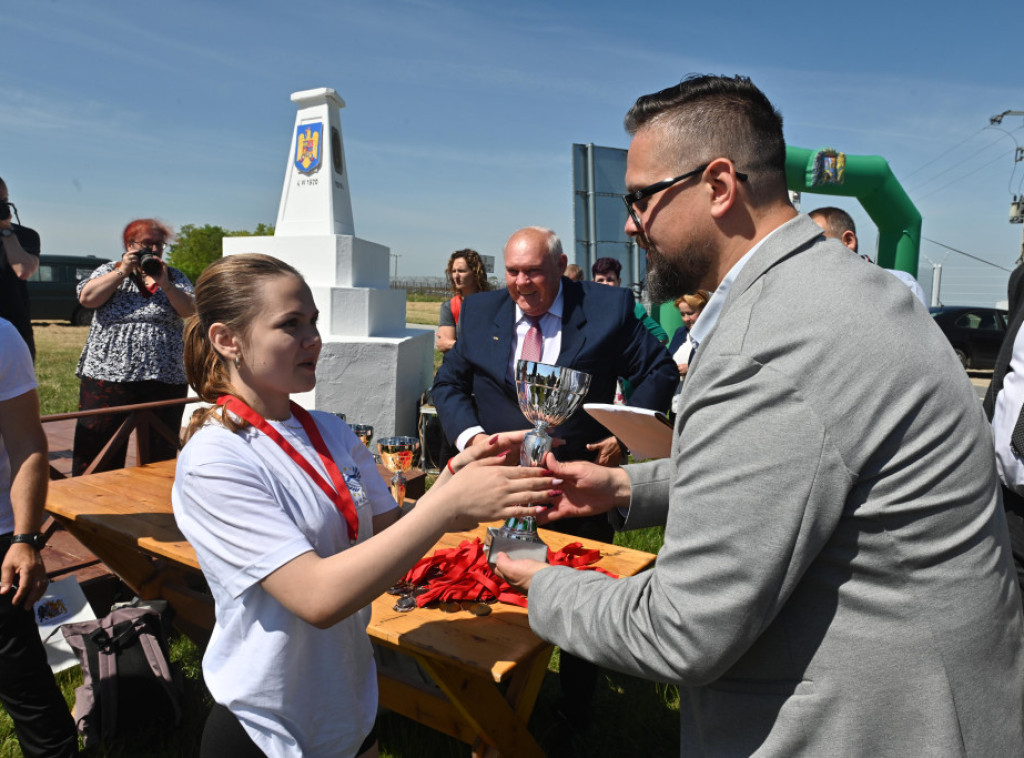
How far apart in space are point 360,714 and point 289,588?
0.46 m

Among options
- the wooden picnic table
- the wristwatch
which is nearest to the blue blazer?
the wooden picnic table

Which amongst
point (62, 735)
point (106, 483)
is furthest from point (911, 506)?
point (106, 483)

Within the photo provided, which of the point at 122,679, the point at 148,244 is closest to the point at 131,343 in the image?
Answer: the point at 148,244

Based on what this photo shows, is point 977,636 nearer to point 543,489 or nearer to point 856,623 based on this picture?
point 856,623

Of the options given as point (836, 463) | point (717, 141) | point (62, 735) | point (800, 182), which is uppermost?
point (800, 182)

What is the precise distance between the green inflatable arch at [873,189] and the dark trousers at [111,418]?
1001 centimetres

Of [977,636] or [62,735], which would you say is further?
[62,735]

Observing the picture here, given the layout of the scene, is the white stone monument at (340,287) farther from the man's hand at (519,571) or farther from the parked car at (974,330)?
the parked car at (974,330)

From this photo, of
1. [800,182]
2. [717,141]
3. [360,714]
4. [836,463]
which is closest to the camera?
[836,463]

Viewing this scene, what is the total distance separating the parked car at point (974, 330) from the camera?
1725cm

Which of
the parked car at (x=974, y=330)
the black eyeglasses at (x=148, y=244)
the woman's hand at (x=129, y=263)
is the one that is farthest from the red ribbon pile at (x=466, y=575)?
the parked car at (x=974, y=330)

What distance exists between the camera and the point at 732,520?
3.38 feet

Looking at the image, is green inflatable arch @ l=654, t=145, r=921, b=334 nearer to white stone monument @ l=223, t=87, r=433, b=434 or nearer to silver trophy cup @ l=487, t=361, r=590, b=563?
white stone monument @ l=223, t=87, r=433, b=434

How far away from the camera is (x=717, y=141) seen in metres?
1.36
